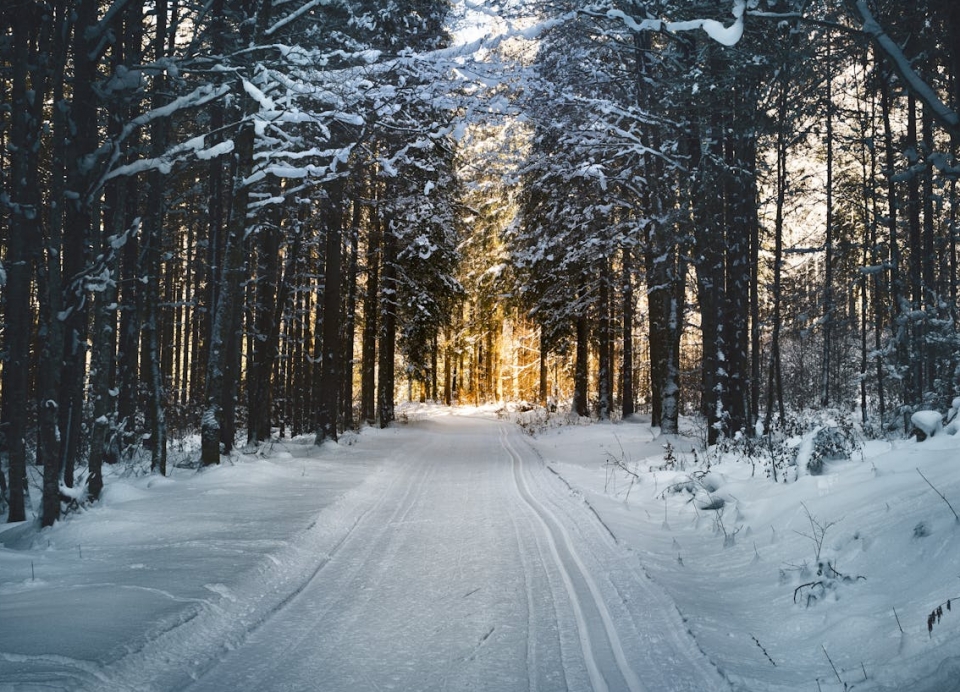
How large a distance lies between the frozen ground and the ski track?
2 centimetres

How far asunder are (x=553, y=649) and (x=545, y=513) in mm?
4236

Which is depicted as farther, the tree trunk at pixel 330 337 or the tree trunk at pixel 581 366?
the tree trunk at pixel 581 366

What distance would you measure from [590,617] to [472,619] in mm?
893

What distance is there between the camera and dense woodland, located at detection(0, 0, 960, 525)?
7.13 metres

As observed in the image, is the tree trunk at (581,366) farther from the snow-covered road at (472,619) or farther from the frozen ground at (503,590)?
the snow-covered road at (472,619)

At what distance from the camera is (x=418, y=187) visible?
18844 mm

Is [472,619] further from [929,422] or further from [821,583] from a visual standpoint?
[929,422]

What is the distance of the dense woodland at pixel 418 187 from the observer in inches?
281

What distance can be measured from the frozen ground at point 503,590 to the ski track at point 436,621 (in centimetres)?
2

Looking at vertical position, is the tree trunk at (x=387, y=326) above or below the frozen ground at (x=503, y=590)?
above

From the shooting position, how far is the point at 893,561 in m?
4.79

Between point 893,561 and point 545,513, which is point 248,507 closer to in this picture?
point 545,513

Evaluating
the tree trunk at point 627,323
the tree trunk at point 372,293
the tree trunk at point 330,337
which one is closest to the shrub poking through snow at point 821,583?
the tree trunk at point 330,337

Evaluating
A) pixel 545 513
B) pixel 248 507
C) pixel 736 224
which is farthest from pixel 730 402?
pixel 248 507
